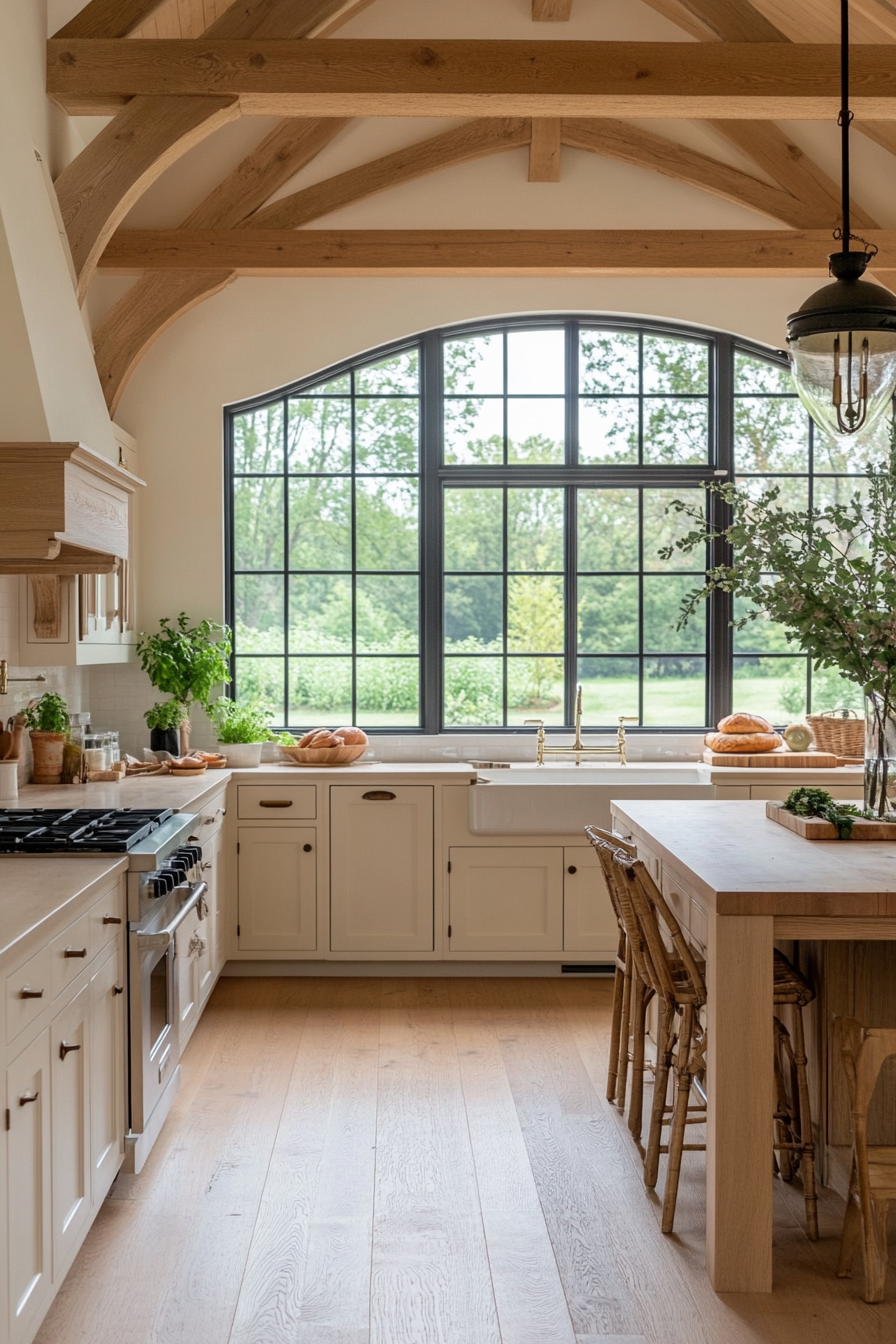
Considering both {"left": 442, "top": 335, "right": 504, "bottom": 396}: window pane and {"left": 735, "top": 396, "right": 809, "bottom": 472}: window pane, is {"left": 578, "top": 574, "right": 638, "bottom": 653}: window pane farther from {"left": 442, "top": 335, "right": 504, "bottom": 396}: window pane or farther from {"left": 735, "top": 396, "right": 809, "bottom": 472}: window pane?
{"left": 442, "top": 335, "right": 504, "bottom": 396}: window pane

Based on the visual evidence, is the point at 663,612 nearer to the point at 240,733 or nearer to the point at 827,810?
the point at 240,733

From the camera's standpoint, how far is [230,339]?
6.04 metres

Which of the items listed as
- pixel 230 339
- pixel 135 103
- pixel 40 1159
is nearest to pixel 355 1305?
pixel 40 1159

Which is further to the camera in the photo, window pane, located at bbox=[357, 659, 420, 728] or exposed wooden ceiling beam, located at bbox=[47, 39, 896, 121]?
window pane, located at bbox=[357, 659, 420, 728]

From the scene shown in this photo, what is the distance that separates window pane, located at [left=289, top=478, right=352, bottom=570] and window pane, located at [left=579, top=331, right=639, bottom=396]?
4.53 ft

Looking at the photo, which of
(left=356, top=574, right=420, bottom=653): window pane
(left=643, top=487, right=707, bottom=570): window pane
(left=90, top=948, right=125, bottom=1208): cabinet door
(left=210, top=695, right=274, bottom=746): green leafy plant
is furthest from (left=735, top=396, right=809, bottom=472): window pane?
(left=90, top=948, right=125, bottom=1208): cabinet door

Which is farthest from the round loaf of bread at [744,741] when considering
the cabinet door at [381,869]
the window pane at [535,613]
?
the cabinet door at [381,869]

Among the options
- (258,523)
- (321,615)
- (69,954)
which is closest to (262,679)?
(321,615)

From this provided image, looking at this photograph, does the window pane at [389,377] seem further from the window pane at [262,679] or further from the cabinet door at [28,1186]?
the cabinet door at [28,1186]

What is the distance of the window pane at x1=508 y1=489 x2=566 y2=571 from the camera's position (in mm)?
6262

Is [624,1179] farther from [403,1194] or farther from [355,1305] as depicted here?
[355,1305]

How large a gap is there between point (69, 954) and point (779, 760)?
3.71m

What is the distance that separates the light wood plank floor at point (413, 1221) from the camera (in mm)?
2648

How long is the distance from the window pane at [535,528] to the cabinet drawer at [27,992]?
413cm
